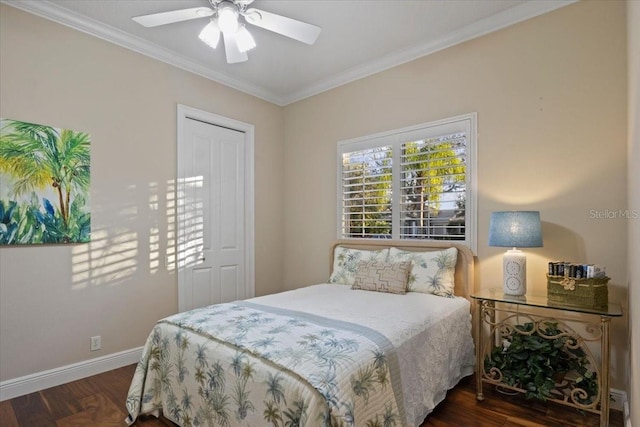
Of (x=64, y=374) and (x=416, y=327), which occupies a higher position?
(x=416, y=327)

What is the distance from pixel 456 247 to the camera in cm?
293

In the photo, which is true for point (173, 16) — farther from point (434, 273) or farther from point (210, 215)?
point (434, 273)

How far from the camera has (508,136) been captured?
108 inches

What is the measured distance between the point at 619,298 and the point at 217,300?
3.48 meters

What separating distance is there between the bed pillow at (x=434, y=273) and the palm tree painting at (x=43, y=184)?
2737 millimetres

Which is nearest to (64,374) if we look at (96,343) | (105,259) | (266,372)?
(96,343)

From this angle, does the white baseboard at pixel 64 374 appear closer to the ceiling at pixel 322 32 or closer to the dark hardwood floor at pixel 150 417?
the dark hardwood floor at pixel 150 417

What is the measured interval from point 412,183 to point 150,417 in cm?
277

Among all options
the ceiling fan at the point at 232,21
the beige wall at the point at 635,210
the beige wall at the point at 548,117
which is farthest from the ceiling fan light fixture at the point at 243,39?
the beige wall at the point at 635,210

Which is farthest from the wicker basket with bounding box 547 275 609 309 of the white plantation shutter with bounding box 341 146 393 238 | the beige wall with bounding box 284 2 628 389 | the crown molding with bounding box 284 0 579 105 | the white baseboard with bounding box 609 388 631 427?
the crown molding with bounding box 284 0 579 105

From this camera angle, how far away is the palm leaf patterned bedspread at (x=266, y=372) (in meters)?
1.42

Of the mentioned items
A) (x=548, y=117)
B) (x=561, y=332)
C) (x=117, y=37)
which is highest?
(x=117, y=37)

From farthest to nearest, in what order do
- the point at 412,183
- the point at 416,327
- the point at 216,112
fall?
the point at 216,112 < the point at 412,183 < the point at 416,327

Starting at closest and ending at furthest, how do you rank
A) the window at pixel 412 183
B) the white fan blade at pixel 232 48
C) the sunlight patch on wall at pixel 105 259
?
the white fan blade at pixel 232 48
the sunlight patch on wall at pixel 105 259
the window at pixel 412 183
